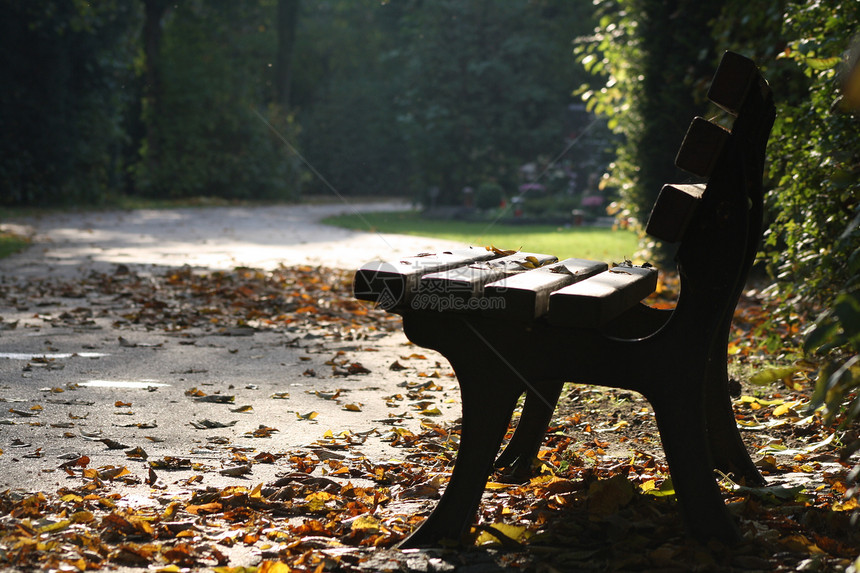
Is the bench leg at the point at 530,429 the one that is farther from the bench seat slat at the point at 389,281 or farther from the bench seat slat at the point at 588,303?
the bench seat slat at the point at 389,281

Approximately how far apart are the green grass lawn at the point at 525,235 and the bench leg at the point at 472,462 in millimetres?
9000

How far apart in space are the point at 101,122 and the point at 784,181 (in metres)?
21.6

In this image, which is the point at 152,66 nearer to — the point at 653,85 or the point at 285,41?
the point at 285,41

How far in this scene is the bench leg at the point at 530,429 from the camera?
10.8 ft

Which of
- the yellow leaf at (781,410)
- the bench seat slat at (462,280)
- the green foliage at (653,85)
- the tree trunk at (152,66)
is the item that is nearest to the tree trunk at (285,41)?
the tree trunk at (152,66)

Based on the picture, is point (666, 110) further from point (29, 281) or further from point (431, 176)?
point (431, 176)

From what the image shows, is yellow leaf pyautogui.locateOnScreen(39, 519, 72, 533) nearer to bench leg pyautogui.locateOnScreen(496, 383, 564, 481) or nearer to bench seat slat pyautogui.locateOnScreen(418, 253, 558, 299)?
bench seat slat pyautogui.locateOnScreen(418, 253, 558, 299)

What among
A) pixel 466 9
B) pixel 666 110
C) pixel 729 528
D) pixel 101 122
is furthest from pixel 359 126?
pixel 729 528

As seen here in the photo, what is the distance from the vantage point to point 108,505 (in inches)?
113

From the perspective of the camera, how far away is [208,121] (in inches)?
1145

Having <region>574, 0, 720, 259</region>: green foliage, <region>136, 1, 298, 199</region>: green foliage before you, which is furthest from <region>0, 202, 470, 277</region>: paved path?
<region>136, 1, 298, 199</region>: green foliage

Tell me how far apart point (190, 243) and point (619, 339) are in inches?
497

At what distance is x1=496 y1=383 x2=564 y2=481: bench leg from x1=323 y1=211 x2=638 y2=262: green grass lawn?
27.3 ft

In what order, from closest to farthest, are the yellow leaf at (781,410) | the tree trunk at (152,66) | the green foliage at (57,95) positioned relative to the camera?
the yellow leaf at (781,410), the green foliage at (57,95), the tree trunk at (152,66)
